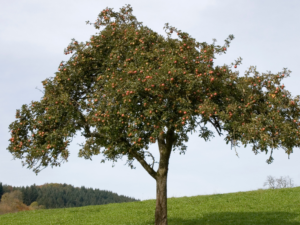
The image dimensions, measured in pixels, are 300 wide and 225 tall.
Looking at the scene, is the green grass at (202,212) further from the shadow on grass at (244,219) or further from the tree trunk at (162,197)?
the tree trunk at (162,197)

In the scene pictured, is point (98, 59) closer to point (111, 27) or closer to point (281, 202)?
point (111, 27)

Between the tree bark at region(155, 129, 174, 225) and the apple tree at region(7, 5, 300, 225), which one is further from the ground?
the apple tree at region(7, 5, 300, 225)

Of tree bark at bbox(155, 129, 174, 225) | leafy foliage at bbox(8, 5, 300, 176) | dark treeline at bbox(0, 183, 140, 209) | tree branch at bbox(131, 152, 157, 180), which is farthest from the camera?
dark treeline at bbox(0, 183, 140, 209)

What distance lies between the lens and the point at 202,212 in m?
29.2

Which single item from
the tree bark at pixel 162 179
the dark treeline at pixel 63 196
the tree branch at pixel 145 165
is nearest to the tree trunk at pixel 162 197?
the tree bark at pixel 162 179

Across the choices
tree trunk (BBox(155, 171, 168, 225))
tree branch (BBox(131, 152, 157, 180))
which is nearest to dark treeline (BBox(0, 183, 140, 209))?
tree trunk (BBox(155, 171, 168, 225))

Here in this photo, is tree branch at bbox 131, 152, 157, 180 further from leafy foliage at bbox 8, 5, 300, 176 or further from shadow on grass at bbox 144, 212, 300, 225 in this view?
shadow on grass at bbox 144, 212, 300, 225

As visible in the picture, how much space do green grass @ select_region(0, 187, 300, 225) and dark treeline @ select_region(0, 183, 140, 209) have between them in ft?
176

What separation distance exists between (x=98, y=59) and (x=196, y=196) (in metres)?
24.6

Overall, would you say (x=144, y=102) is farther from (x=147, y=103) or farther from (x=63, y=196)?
(x=63, y=196)

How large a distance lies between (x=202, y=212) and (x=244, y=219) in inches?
175

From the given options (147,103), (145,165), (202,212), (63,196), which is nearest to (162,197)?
(145,165)

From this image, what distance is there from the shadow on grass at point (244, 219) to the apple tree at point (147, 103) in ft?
19.9

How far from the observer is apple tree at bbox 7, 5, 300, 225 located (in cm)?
1574
